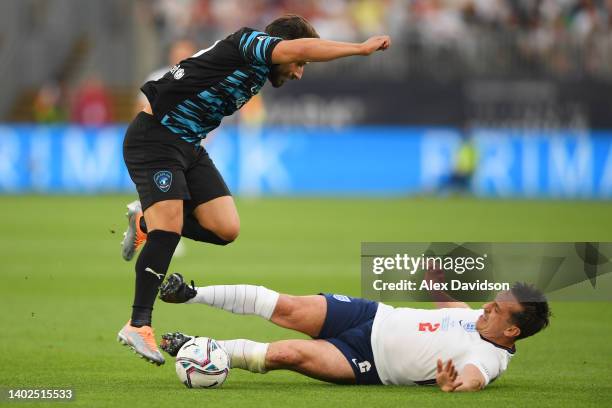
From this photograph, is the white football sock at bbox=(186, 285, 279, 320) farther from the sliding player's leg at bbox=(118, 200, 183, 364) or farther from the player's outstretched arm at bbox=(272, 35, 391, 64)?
the player's outstretched arm at bbox=(272, 35, 391, 64)

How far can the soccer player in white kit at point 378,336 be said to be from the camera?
23.3 ft

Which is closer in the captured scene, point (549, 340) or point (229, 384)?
point (229, 384)

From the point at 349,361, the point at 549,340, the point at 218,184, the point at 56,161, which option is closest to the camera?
the point at 349,361

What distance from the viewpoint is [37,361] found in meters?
8.20

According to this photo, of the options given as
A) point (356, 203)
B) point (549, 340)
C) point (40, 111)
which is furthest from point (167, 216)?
point (40, 111)

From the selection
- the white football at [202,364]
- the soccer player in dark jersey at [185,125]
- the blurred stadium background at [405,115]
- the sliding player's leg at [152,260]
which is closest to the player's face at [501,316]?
the white football at [202,364]

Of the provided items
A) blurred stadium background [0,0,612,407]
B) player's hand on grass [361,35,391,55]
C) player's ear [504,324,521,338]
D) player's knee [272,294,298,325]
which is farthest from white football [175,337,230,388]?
blurred stadium background [0,0,612,407]

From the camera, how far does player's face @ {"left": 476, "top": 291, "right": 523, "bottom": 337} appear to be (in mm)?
7086

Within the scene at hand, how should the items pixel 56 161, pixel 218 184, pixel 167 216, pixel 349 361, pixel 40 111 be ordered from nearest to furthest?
pixel 349 361 < pixel 167 216 < pixel 218 184 < pixel 56 161 < pixel 40 111

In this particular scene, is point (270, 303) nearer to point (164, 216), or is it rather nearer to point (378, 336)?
point (378, 336)

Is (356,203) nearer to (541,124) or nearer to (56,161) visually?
(541,124)

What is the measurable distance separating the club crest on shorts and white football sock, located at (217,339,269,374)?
1.17 metres

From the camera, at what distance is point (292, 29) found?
7.98m

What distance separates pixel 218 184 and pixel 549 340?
313 cm
